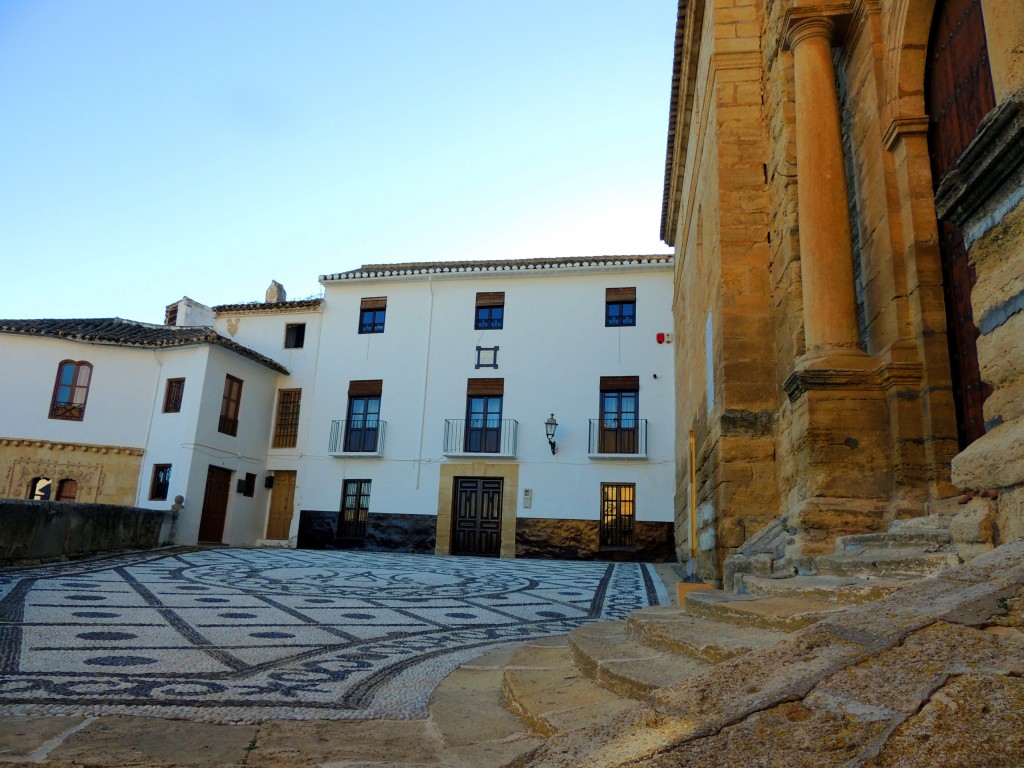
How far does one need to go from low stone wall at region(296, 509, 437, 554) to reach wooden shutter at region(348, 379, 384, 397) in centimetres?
308

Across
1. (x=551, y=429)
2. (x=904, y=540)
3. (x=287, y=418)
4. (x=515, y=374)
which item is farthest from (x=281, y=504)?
(x=904, y=540)

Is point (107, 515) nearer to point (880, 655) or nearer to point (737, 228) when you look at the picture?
point (737, 228)

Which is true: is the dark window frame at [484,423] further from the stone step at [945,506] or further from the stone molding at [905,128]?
the stone step at [945,506]

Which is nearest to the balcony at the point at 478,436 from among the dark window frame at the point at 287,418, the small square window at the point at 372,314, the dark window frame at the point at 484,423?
the dark window frame at the point at 484,423

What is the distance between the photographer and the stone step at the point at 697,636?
86.2 inches

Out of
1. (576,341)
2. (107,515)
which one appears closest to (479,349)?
(576,341)

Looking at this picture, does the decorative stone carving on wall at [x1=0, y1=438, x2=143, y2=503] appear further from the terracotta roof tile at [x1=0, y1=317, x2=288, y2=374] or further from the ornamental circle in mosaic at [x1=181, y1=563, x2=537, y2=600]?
the ornamental circle in mosaic at [x1=181, y1=563, x2=537, y2=600]

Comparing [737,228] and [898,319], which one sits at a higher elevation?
[737,228]

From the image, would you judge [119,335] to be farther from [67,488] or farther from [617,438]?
[617,438]

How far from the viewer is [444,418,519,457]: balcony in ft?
58.7

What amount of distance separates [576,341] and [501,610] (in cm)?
1296

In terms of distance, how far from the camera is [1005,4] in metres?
2.90

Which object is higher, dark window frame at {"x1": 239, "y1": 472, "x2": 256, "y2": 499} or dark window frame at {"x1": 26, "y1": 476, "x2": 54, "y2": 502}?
dark window frame at {"x1": 239, "y1": 472, "x2": 256, "y2": 499}

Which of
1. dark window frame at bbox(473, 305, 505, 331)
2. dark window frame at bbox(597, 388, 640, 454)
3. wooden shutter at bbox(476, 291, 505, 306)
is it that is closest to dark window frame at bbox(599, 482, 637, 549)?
dark window frame at bbox(597, 388, 640, 454)
